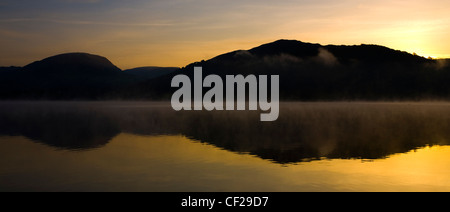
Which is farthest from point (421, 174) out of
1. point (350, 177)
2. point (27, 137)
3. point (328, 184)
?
point (27, 137)

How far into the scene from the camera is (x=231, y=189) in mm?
22297

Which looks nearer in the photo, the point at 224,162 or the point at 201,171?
the point at 201,171

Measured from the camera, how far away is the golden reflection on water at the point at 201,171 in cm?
2298

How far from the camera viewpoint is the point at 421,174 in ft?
86.7

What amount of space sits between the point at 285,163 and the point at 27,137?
28.8 meters

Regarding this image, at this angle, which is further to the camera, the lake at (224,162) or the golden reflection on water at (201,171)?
the lake at (224,162)

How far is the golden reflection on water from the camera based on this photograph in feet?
75.4

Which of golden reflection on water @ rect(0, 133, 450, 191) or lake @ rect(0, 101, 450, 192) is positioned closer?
golden reflection on water @ rect(0, 133, 450, 191)

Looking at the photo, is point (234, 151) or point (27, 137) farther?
point (27, 137)

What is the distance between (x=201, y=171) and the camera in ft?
89.1

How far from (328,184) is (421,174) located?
6523mm
